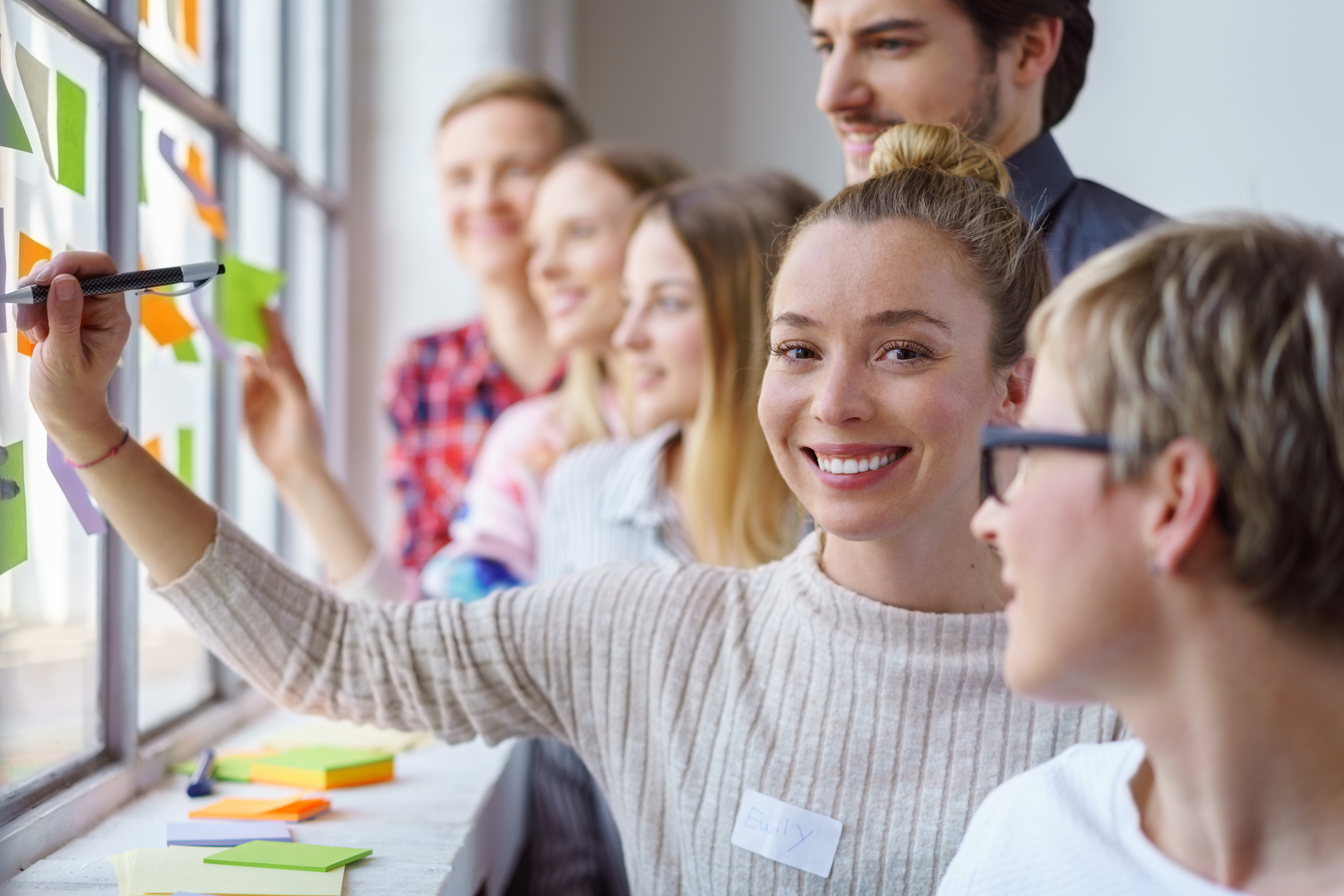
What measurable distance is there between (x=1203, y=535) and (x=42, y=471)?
1.11m

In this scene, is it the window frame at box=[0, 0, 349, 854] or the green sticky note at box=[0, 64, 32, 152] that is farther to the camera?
the window frame at box=[0, 0, 349, 854]

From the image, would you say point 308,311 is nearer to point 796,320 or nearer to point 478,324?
point 478,324

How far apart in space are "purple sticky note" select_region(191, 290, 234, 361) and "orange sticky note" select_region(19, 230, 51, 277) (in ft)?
1.59

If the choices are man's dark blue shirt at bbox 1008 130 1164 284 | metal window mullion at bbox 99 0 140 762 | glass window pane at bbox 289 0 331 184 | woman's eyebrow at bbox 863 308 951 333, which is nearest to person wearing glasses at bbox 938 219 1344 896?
woman's eyebrow at bbox 863 308 951 333

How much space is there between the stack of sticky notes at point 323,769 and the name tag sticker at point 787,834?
567 millimetres

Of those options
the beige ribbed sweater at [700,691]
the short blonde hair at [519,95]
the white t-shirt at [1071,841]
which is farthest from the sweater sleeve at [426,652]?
the short blonde hair at [519,95]

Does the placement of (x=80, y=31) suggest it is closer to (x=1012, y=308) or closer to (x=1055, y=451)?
(x=1012, y=308)

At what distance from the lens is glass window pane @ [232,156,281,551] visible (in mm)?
2264

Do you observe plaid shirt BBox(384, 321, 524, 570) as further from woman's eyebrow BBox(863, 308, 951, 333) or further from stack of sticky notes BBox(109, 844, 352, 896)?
woman's eyebrow BBox(863, 308, 951, 333)

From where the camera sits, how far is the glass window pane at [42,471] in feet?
3.87

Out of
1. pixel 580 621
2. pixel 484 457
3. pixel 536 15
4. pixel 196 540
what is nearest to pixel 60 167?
pixel 196 540

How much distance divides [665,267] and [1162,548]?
4.67 feet

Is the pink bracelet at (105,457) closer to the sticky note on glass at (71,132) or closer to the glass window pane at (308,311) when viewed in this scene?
the sticky note on glass at (71,132)

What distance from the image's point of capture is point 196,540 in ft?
4.05
